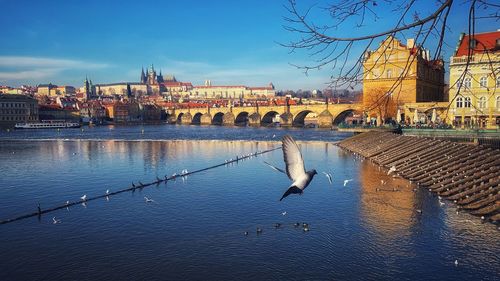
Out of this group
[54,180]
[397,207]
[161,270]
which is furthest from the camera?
[54,180]

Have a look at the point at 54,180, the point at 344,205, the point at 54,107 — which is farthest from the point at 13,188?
the point at 54,107

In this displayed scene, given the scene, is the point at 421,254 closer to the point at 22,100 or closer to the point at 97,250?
Answer: the point at 97,250

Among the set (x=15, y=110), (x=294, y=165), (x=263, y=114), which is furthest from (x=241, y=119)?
(x=294, y=165)

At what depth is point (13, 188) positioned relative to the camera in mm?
27141

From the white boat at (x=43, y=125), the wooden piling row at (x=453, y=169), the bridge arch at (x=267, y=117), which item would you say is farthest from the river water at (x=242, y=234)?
the bridge arch at (x=267, y=117)

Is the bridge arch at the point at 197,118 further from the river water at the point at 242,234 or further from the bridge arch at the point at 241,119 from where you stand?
the river water at the point at 242,234

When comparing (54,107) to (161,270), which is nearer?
(161,270)

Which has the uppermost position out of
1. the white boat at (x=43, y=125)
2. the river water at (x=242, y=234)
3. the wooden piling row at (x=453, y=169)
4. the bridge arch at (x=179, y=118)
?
the bridge arch at (x=179, y=118)

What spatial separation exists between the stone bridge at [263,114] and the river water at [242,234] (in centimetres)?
6564

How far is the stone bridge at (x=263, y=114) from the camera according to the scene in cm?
10438

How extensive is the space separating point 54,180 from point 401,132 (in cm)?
3915

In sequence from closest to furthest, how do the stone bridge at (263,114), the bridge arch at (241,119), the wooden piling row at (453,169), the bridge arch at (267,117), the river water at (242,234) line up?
the river water at (242,234), the wooden piling row at (453,169), the stone bridge at (263,114), the bridge arch at (267,117), the bridge arch at (241,119)

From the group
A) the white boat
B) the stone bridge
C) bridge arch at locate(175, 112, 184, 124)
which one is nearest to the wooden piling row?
the stone bridge

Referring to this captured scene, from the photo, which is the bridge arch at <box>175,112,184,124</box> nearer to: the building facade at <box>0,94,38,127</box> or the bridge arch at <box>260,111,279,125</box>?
the bridge arch at <box>260,111,279,125</box>
